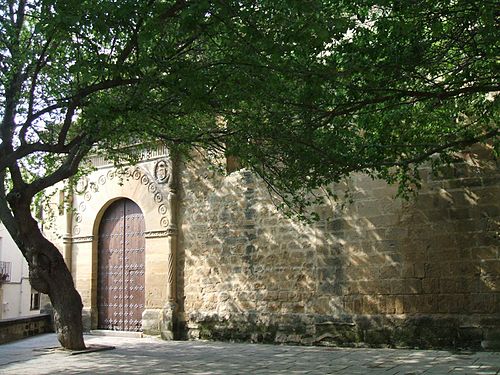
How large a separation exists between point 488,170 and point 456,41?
337 cm

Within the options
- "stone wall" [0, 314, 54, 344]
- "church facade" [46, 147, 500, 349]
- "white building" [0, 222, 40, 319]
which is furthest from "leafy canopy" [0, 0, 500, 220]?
"white building" [0, 222, 40, 319]

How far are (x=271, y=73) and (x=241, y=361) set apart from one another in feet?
13.9

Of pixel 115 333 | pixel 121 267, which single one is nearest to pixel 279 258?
pixel 121 267

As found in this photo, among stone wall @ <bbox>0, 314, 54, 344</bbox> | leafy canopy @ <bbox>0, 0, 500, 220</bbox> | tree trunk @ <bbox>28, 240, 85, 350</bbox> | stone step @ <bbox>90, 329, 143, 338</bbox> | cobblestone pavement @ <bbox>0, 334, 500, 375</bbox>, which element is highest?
leafy canopy @ <bbox>0, 0, 500, 220</bbox>

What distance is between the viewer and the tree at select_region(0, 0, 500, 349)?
4.40 metres

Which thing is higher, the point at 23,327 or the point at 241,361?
the point at 23,327

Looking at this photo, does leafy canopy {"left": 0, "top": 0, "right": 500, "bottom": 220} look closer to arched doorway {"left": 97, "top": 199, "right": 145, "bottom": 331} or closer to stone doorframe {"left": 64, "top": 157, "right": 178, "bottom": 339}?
stone doorframe {"left": 64, "top": 157, "right": 178, "bottom": 339}

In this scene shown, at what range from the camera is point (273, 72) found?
5.05 metres

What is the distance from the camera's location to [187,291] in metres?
10.9

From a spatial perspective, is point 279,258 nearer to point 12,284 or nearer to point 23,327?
point 23,327

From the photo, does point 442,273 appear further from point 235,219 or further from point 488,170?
point 235,219

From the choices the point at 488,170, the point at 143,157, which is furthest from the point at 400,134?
the point at 143,157

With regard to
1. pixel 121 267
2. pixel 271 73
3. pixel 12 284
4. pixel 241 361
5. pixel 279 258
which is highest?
pixel 271 73

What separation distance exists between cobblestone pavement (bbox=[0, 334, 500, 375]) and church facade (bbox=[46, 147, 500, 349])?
54cm
